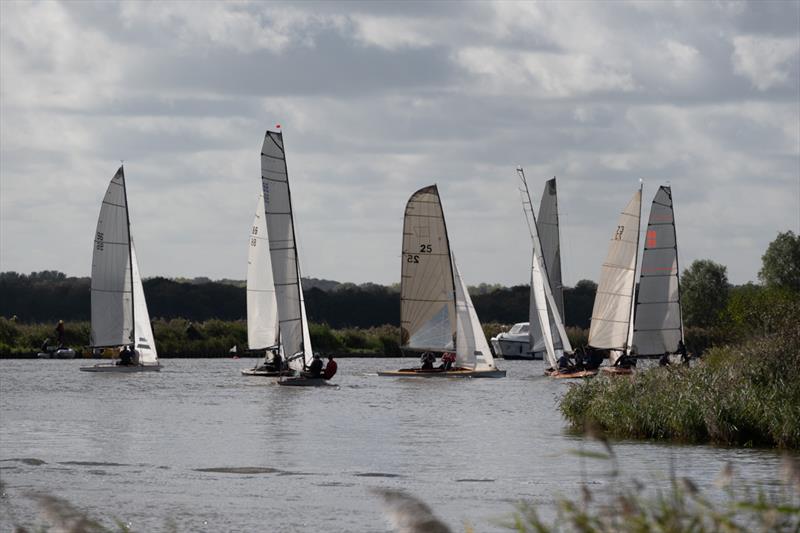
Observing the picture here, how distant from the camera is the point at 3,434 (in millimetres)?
32594

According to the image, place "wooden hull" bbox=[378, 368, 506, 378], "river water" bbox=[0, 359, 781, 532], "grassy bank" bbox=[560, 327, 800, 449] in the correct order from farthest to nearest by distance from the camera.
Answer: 1. "wooden hull" bbox=[378, 368, 506, 378]
2. "grassy bank" bbox=[560, 327, 800, 449]
3. "river water" bbox=[0, 359, 781, 532]

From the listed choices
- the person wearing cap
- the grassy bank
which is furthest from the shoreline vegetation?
the person wearing cap

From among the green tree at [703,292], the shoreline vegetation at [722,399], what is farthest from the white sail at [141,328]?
the green tree at [703,292]

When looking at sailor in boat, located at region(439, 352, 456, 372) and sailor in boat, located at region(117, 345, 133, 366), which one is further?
sailor in boat, located at region(117, 345, 133, 366)

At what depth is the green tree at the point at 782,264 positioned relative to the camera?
12638 cm

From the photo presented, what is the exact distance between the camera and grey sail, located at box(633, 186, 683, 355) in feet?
198

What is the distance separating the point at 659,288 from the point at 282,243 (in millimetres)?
16846

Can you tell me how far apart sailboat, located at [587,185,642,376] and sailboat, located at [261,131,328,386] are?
1455 cm

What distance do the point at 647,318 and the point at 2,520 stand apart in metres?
44.6

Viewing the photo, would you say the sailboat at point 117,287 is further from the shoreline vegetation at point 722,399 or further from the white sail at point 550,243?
the shoreline vegetation at point 722,399

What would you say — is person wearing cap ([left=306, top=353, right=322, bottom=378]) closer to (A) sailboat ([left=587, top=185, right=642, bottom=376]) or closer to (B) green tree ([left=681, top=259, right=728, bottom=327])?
(A) sailboat ([left=587, top=185, right=642, bottom=376])

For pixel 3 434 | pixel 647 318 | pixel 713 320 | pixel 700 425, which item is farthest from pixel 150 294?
pixel 700 425

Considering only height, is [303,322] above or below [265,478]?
above

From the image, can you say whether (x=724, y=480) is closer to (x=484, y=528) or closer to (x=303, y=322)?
(x=484, y=528)
